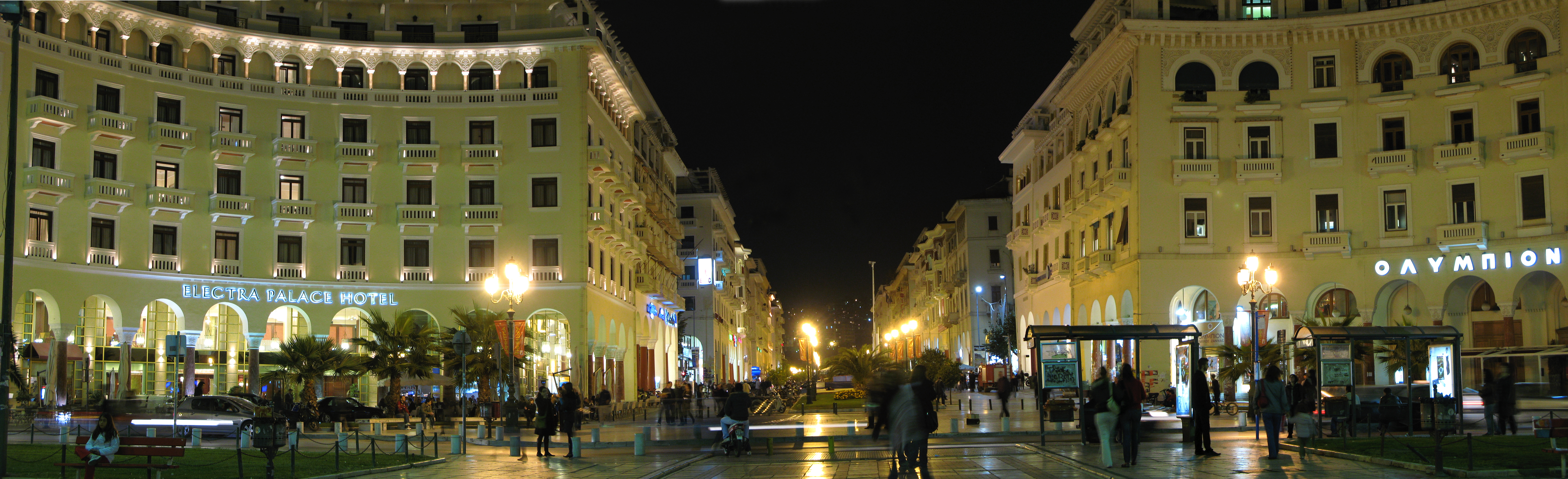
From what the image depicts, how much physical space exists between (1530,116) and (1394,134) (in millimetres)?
4198

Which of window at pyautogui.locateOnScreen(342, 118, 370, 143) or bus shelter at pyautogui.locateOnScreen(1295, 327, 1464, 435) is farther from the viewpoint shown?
window at pyautogui.locateOnScreen(342, 118, 370, 143)

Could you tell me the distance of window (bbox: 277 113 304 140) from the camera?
46.6 m

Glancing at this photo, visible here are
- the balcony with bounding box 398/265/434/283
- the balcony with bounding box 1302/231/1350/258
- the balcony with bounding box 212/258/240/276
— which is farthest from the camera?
the balcony with bounding box 398/265/434/283

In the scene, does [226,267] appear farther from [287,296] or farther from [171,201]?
[171,201]

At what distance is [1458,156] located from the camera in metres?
43.1

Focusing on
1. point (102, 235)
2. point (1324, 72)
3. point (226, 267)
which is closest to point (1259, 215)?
point (1324, 72)

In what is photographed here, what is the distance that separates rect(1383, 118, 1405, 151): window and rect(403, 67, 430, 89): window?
34.8 metres

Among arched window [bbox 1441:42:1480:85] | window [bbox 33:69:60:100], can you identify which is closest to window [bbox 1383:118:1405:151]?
arched window [bbox 1441:42:1480:85]

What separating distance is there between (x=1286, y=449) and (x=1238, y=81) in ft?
85.1

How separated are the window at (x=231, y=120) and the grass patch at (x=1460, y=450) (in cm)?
3720

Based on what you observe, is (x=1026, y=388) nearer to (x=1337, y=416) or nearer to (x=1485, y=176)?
(x=1485, y=176)

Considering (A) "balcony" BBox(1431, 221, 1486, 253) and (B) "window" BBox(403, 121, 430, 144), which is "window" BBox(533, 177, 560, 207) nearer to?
(B) "window" BBox(403, 121, 430, 144)

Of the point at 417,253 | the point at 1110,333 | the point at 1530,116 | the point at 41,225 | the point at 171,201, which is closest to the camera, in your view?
the point at 1110,333

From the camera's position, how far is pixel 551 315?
171 feet
